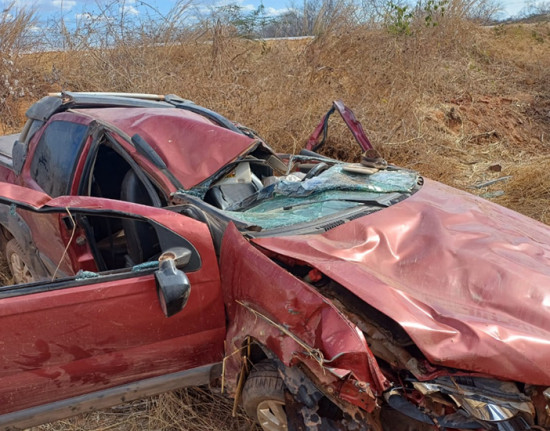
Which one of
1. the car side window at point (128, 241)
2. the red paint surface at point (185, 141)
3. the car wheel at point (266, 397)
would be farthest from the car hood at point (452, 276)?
the red paint surface at point (185, 141)

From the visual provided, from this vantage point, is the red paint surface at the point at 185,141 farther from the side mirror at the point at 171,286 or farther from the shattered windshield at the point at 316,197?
the side mirror at the point at 171,286

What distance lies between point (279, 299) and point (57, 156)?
2.16 metres

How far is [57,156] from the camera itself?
135 inches

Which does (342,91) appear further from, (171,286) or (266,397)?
(171,286)

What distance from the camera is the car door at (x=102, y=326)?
2.16 meters

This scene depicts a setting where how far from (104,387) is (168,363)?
0.32 meters

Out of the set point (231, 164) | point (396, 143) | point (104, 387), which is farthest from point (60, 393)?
point (396, 143)

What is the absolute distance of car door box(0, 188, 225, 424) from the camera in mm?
2160

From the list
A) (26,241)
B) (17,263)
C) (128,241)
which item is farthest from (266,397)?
(17,263)

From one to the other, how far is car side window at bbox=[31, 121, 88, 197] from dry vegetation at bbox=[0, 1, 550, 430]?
3984mm

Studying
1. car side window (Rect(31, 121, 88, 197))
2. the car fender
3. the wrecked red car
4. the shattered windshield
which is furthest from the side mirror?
the car fender

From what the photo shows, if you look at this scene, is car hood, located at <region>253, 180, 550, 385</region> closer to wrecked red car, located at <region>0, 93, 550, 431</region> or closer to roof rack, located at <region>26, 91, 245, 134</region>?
wrecked red car, located at <region>0, 93, 550, 431</region>

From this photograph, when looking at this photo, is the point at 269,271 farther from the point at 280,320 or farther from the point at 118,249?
the point at 118,249

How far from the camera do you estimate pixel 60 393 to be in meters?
2.31
